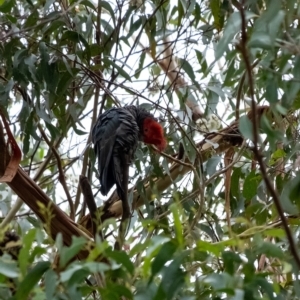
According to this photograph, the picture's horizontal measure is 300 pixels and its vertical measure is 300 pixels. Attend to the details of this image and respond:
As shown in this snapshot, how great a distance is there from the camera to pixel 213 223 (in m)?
1.77

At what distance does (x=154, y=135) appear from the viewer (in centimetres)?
174

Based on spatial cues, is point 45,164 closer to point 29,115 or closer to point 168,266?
point 29,115

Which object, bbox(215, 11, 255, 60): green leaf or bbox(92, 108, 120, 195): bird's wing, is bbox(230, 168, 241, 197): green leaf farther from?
bbox(215, 11, 255, 60): green leaf

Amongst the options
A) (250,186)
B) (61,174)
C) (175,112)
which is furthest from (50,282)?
(175,112)

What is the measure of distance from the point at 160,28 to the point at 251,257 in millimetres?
1151

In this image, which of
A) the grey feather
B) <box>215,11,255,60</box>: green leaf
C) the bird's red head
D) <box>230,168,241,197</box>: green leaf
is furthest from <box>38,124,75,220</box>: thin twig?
<box>215,11,255,60</box>: green leaf

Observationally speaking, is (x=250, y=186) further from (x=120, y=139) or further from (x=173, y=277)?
(x=173, y=277)

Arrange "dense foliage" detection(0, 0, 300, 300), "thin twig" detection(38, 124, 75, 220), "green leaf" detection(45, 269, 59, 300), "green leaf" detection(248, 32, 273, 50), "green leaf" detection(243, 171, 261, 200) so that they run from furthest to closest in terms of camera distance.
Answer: "thin twig" detection(38, 124, 75, 220) → "green leaf" detection(243, 171, 261, 200) → "dense foliage" detection(0, 0, 300, 300) → "green leaf" detection(248, 32, 273, 50) → "green leaf" detection(45, 269, 59, 300)

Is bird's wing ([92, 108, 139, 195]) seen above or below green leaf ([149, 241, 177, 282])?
above

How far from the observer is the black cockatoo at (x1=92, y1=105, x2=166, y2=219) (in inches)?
60.4

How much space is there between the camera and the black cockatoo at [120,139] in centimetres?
153

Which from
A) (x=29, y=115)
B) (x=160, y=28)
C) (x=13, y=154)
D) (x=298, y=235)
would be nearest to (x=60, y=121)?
(x=29, y=115)

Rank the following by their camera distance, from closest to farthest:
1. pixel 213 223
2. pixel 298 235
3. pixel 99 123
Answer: pixel 298 235
pixel 99 123
pixel 213 223

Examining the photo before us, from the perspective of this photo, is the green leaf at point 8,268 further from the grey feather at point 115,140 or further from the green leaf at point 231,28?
the grey feather at point 115,140
